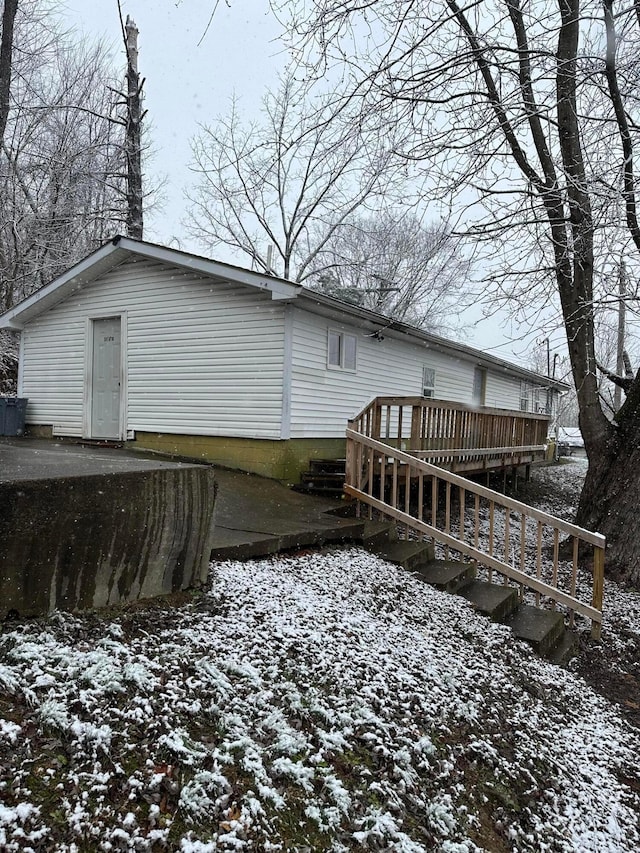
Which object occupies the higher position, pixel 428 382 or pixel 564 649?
pixel 428 382

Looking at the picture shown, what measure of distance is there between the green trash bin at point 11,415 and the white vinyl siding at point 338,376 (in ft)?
22.0

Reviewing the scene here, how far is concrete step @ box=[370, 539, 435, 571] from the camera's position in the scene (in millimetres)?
5859

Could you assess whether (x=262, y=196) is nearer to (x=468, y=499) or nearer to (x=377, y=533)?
(x=468, y=499)

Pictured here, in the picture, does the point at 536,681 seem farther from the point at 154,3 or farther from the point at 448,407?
the point at 154,3

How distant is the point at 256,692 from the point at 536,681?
8.51 feet

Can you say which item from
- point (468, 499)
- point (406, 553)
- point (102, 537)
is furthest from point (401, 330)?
point (102, 537)

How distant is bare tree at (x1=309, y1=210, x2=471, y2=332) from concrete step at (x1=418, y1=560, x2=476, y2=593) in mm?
17761

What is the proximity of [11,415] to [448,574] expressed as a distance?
1005cm

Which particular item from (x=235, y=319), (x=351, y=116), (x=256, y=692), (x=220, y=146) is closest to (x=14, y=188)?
(x=220, y=146)

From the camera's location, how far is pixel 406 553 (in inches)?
236

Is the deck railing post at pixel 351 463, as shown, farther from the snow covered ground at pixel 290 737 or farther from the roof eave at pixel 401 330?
the snow covered ground at pixel 290 737

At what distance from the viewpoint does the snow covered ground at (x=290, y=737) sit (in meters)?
1.96

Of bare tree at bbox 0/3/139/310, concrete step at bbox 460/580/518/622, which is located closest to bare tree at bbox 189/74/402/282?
bare tree at bbox 0/3/139/310

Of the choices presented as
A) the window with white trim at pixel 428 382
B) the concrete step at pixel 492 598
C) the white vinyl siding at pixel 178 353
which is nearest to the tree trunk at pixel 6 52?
the white vinyl siding at pixel 178 353
